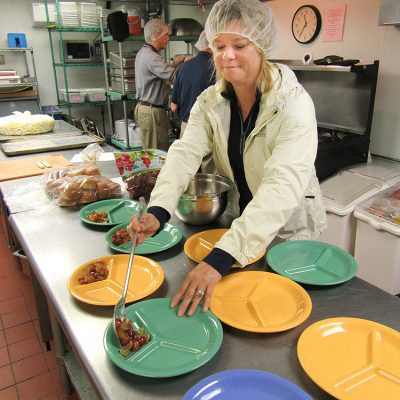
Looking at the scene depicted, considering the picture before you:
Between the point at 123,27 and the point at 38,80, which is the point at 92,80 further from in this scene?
the point at 123,27

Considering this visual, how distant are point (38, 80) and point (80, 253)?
4.29 meters

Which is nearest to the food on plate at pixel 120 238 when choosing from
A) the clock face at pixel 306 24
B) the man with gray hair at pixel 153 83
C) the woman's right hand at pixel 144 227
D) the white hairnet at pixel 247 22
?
the woman's right hand at pixel 144 227

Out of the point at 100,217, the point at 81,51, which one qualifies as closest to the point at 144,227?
the point at 100,217

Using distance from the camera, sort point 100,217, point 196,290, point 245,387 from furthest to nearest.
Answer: point 100,217
point 196,290
point 245,387

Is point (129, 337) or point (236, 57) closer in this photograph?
point (129, 337)

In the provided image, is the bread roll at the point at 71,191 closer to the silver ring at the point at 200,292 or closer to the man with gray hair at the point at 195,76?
the silver ring at the point at 200,292

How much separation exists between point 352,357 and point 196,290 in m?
0.37

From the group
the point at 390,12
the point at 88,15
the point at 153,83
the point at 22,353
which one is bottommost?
the point at 22,353

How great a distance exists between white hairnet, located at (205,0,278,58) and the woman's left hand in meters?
0.78

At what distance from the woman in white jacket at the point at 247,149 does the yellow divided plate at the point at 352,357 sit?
257 mm

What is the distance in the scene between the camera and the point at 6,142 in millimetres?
2723

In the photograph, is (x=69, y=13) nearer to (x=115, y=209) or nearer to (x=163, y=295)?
(x=115, y=209)

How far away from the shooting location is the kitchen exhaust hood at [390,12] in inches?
77.3

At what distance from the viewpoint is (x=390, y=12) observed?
1994 mm
